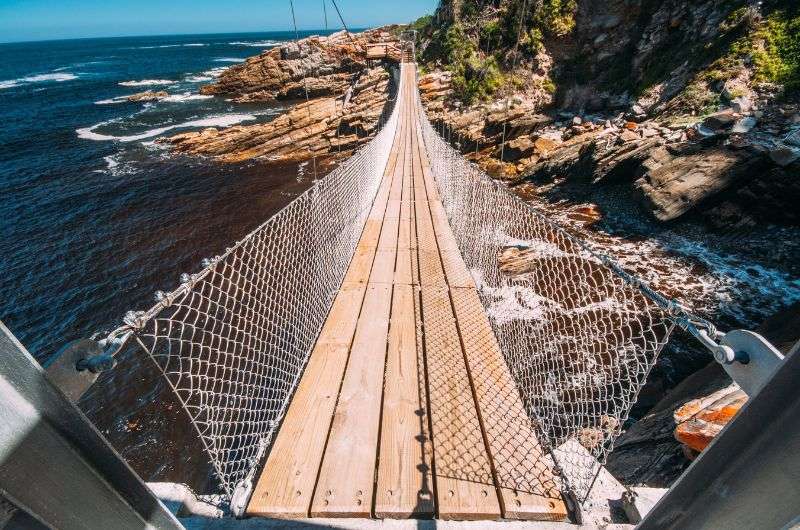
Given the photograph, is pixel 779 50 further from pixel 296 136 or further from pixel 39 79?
pixel 39 79

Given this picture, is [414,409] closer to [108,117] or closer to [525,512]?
[525,512]

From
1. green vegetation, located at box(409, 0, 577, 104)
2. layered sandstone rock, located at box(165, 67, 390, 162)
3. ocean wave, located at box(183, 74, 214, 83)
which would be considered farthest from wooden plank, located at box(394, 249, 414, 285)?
ocean wave, located at box(183, 74, 214, 83)

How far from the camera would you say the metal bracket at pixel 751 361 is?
2.00 ft

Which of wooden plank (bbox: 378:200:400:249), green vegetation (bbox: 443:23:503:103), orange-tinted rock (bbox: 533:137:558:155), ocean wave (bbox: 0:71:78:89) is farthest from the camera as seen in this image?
ocean wave (bbox: 0:71:78:89)

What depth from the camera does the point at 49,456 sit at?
0.55 m

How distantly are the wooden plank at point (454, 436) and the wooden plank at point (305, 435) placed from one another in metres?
0.59

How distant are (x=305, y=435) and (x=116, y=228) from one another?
11051 mm

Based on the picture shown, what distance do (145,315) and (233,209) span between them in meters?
11.1

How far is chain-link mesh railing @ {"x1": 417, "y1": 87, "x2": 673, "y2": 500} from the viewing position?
1.65 meters

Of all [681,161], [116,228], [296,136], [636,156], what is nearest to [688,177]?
[681,161]

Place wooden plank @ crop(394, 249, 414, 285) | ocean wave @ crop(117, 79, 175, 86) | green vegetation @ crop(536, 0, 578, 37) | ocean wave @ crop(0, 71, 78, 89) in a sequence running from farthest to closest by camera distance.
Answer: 1. ocean wave @ crop(0, 71, 78, 89)
2. ocean wave @ crop(117, 79, 175, 86)
3. green vegetation @ crop(536, 0, 578, 37)
4. wooden plank @ crop(394, 249, 414, 285)

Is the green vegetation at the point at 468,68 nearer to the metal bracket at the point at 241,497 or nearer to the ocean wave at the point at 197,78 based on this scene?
the metal bracket at the point at 241,497

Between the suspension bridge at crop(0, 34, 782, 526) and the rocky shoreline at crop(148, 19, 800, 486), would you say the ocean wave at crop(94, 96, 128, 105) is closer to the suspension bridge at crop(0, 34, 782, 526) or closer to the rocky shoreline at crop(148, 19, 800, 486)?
the rocky shoreline at crop(148, 19, 800, 486)

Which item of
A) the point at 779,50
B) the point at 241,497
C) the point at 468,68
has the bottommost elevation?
the point at 241,497
